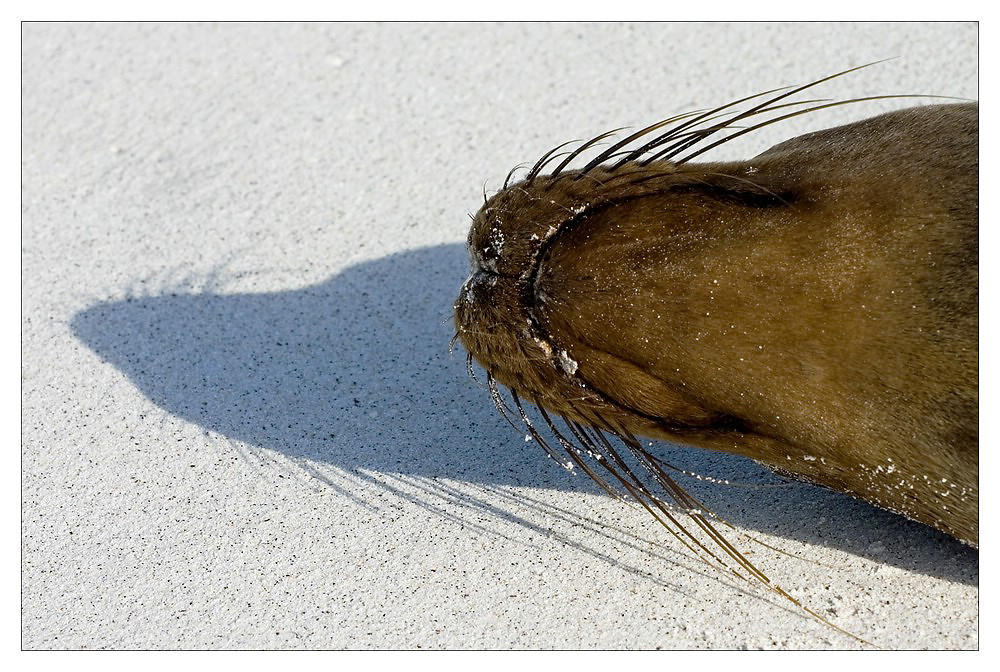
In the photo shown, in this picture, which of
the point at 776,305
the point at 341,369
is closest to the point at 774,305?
the point at 776,305

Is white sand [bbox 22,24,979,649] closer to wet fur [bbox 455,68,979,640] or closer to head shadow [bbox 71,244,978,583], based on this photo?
head shadow [bbox 71,244,978,583]

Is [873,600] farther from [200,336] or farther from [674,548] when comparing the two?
[200,336]

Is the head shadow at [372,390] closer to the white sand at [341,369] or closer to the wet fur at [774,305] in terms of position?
the white sand at [341,369]

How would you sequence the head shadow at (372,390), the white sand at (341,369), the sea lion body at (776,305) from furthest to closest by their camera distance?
1. the head shadow at (372,390)
2. the white sand at (341,369)
3. the sea lion body at (776,305)

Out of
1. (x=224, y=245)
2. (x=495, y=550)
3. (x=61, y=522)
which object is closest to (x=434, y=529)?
(x=495, y=550)

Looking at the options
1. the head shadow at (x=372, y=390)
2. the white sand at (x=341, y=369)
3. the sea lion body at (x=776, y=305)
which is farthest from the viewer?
the head shadow at (x=372, y=390)

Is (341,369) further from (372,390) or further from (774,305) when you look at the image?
(774,305)

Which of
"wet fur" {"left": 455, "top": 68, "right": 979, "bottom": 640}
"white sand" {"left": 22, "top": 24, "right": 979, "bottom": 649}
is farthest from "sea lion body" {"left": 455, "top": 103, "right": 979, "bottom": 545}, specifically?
"white sand" {"left": 22, "top": 24, "right": 979, "bottom": 649}

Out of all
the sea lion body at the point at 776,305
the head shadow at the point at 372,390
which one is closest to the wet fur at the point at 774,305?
the sea lion body at the point at 776,305
